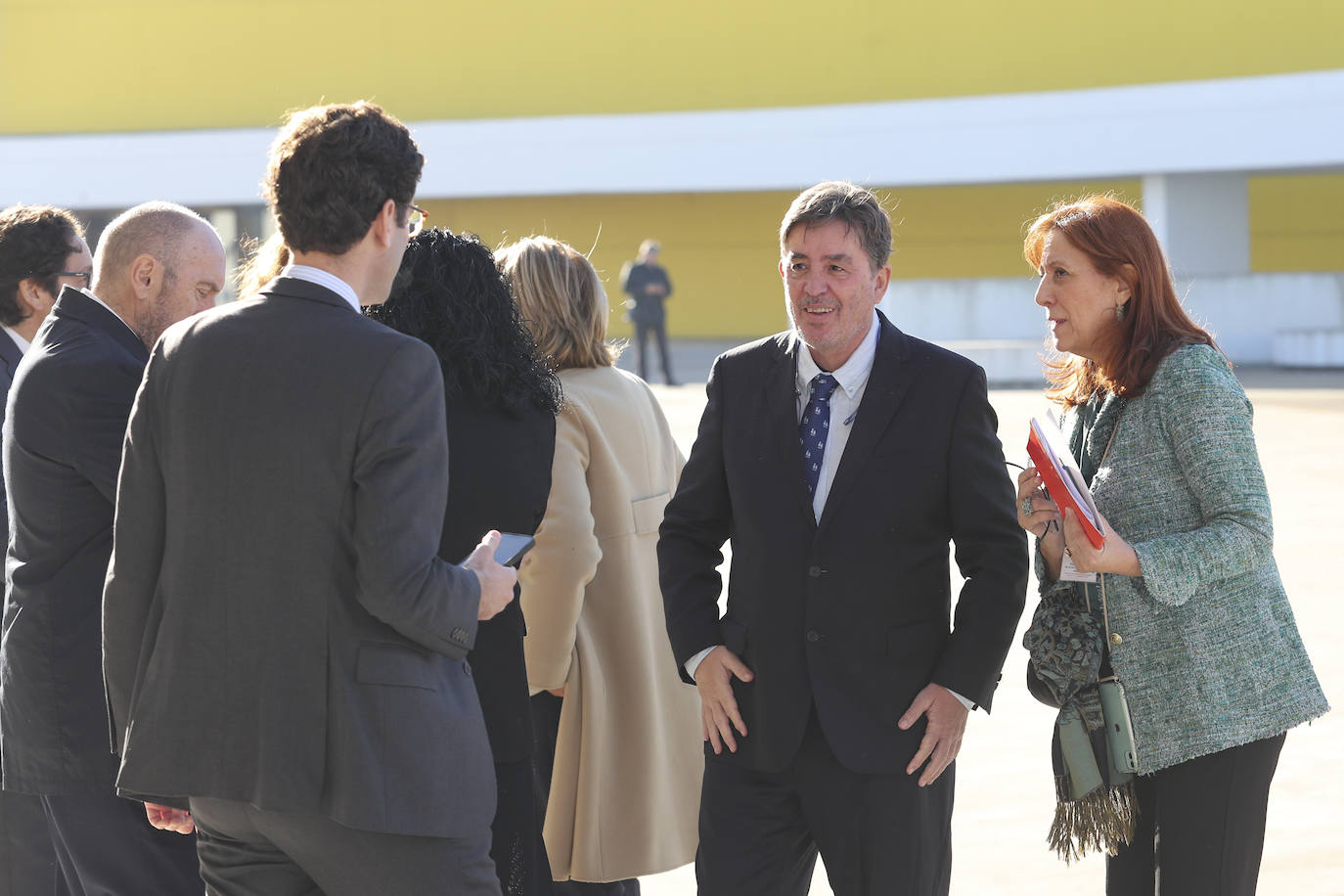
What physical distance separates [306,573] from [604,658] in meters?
1.58

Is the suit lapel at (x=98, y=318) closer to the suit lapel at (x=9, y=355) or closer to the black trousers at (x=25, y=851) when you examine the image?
the suit lapel at (x=9, y=355)

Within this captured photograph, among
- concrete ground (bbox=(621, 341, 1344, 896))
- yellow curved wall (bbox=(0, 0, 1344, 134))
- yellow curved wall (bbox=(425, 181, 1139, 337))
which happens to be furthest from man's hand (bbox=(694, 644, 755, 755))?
yellow curved wall (bbox=(425, 181, 1139, 337))

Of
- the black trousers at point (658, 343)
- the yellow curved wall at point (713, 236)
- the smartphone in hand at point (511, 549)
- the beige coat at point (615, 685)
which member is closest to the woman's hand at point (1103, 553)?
the smartphone in hand at point (511, 549)

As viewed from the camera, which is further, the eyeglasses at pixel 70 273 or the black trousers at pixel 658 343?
the black trousers at pixel 658 343

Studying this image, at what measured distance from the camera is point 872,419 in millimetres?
2893

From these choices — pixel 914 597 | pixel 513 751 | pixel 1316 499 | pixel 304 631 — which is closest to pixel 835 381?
pixel 914 597

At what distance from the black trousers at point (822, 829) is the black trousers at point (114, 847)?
1.06 meters

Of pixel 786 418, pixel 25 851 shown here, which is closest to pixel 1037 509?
pixel 786 418

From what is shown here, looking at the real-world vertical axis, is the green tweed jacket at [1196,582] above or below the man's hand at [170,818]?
above

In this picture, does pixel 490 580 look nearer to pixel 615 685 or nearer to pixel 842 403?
pixel 842 403

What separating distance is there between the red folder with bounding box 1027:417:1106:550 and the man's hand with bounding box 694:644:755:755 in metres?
0.68

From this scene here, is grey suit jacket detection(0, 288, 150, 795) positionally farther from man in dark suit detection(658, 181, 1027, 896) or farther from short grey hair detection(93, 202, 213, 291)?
man in dark suit detection(658, 181, 1027, 896)

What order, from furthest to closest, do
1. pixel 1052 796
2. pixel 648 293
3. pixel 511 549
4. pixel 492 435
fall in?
pixel 648 293
pixel 1052 796
pixel 492 435
pixel 511 549

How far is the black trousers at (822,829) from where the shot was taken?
112 inches
